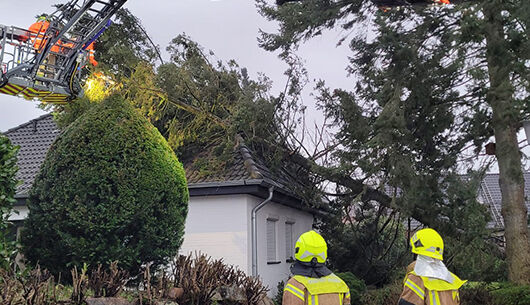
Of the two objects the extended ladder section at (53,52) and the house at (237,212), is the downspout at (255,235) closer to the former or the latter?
the house at (237,212)

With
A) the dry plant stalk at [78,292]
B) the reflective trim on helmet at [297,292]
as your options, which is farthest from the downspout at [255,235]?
the reflective trim on helmet at [297,292]

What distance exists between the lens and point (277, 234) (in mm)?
13969

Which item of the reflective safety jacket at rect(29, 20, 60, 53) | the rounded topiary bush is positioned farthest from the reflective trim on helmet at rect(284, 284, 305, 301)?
the reflective safety jacket at rect(29, 20, 60, 53)

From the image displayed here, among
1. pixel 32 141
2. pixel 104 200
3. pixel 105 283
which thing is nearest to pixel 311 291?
pixel 105 283

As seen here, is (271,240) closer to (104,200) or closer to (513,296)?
(513,296)

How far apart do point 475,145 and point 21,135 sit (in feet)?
42.9

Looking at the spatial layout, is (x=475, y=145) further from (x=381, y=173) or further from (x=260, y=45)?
(x=260, y=45)

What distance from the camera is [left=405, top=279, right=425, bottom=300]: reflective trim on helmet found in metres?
4.56

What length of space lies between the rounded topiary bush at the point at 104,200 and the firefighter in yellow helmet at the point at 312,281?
106 inches

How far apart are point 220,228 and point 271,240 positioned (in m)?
2.06

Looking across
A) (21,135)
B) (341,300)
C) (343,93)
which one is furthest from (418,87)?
(21,135)

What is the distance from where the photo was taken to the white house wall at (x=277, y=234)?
490 inches

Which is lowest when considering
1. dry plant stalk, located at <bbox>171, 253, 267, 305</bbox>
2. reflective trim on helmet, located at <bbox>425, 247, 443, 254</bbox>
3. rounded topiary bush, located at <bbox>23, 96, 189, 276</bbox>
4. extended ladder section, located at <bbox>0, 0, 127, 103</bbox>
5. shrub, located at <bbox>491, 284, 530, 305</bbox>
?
shrub, located at <bbox>491, 284, 530, 305</bbox>

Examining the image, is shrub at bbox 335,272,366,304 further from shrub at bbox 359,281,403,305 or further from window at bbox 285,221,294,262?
window at bbox 285,221,294,262
